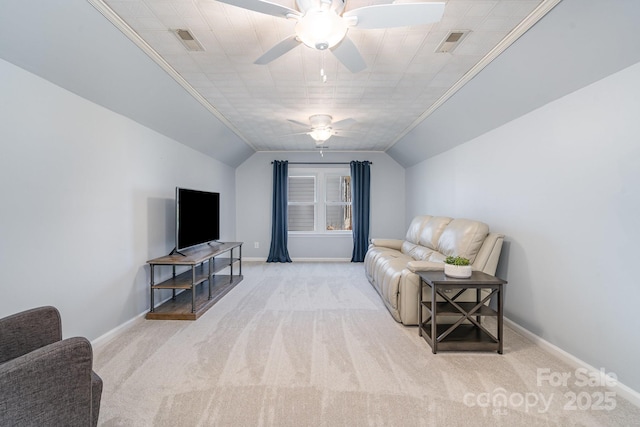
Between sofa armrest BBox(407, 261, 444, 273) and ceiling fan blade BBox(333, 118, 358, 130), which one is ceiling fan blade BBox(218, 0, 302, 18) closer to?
sofa armrest BBox(407, 261, 444, 273)

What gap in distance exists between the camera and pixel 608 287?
6.39 ft

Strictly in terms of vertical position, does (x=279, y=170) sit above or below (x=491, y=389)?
above

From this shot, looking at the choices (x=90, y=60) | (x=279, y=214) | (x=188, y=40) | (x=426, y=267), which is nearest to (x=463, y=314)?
(x=426, y=267)

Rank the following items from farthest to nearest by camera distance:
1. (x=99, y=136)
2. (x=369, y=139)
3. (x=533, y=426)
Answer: (x=369, y=139) → (x=99, y=136) → (x=533, y=426)

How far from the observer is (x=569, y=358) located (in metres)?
2.22

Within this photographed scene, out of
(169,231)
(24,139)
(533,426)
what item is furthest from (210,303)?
(533,426)

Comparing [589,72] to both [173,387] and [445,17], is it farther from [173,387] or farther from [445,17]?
[173,387]

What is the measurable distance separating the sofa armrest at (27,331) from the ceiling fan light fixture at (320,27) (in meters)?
1.98

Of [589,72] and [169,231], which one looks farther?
[169,231]

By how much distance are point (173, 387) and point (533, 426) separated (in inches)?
86.2

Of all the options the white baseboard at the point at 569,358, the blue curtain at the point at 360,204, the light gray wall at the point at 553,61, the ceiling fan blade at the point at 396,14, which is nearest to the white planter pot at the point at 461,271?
the white baseboard at the point at 569,358

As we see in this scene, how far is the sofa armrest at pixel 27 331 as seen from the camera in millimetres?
1332

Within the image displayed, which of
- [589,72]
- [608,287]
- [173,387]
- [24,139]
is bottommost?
[173,387]

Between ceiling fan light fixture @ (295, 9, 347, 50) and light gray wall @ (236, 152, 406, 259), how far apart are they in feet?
15.8
